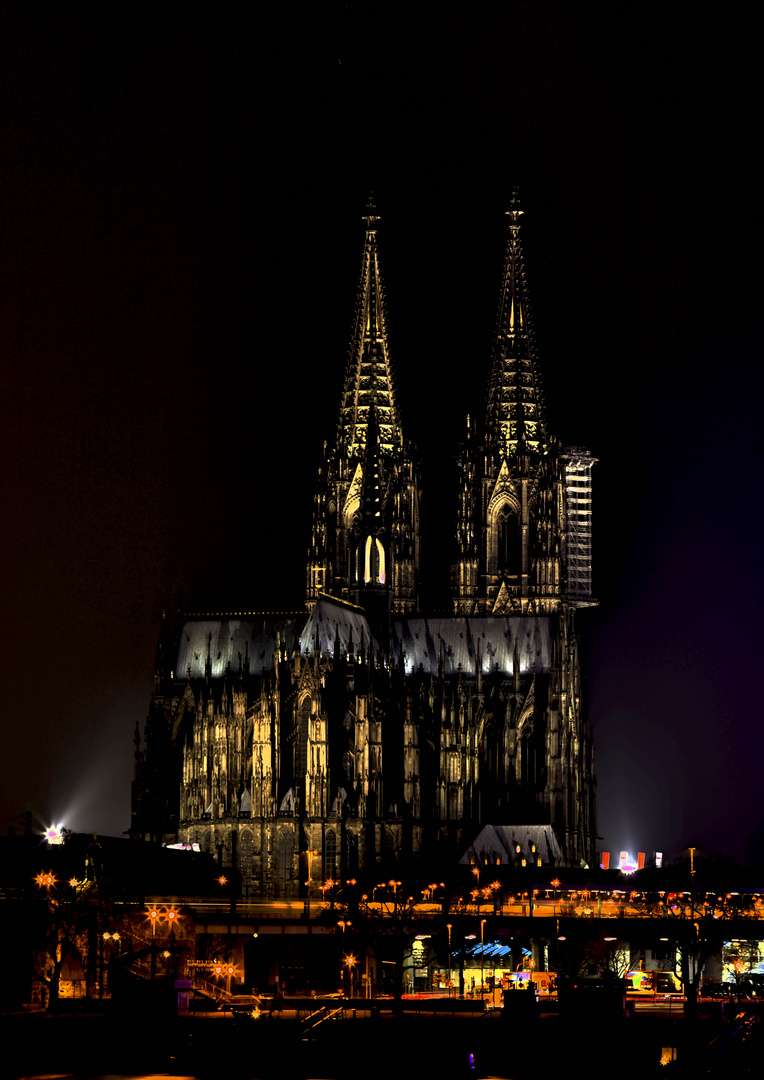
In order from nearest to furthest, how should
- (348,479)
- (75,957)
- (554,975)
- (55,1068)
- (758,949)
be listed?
(55,1068) < (75,957) < (554,975) < (758,949) < (348,479)

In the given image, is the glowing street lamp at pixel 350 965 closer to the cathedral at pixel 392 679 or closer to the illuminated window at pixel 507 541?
the cathedral at pixel 392 679

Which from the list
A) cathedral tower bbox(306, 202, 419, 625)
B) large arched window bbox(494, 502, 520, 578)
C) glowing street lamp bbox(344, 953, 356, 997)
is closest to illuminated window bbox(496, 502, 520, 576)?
large arched window bbox(494, 502, 520, 578)

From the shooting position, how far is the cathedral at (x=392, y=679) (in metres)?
124

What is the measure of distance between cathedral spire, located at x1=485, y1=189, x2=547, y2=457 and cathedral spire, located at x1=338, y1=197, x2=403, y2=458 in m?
6.72

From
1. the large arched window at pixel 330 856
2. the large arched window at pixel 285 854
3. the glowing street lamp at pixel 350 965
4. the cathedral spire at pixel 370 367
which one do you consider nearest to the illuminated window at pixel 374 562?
the cathedral spire at pixel 370 367

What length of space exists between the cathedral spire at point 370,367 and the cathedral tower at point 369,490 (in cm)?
7

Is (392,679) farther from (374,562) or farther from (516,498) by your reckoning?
(516,498)

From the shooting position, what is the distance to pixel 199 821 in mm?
126125

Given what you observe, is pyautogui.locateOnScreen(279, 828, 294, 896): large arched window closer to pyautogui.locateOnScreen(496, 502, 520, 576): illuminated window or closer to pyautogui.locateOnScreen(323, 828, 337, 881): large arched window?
pyautogui.locateOnScreen(323, 828, 337, 881): large arched window

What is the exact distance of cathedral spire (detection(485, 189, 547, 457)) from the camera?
15125 centimetres

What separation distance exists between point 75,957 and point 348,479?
181ft

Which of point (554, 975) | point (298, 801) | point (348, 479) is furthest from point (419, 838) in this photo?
point (348, 479)

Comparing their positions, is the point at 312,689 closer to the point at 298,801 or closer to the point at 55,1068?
the point at 298,801

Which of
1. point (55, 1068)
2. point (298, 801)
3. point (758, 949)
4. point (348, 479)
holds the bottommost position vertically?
point (55, 1068)
